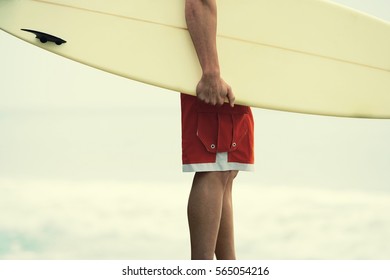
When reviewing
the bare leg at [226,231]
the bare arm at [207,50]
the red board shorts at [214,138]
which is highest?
the bare arm at [207,50]

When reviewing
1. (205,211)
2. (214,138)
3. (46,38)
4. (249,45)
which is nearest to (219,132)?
(214,138)

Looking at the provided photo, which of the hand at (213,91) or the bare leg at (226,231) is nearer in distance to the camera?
the hand at (213,91)

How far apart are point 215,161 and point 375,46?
3.40ft

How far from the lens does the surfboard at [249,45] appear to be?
3307 mm

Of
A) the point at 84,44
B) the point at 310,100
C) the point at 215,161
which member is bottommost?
the point at 215,161

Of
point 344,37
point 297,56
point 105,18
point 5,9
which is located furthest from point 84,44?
point 344,37

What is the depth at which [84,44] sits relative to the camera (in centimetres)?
331

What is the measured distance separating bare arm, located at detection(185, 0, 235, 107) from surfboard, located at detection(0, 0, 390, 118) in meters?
0.06

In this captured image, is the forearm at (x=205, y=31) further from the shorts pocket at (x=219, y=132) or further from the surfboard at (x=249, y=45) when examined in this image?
the shorts pocket at (x=219, y=132)

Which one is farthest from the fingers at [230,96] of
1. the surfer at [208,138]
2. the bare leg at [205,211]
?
the bare leg at [205,211]

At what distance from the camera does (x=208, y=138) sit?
10.6 feet

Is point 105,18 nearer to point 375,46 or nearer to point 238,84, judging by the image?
point 238,84

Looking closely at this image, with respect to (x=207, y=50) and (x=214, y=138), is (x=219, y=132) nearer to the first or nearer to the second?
(x=214, y=138)

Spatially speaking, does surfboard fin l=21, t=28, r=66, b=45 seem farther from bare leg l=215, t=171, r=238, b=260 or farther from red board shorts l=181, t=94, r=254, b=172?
bare leg l=215, t=171, r=238, b=260
